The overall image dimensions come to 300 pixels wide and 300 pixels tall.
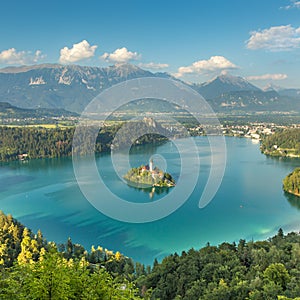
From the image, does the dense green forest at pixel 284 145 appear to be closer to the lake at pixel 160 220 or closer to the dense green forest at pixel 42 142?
the lake at pixel 160 220

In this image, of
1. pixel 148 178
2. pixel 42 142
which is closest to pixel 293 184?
pixel 148 178

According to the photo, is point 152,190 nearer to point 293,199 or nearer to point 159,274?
point 293,199

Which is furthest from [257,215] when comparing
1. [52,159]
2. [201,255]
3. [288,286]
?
[52,159]

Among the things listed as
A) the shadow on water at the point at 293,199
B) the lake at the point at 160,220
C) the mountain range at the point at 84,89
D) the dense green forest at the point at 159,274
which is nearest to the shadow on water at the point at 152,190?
the lake at the point at 160,220

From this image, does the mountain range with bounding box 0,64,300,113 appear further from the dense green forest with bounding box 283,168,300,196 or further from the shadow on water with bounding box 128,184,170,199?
the shadow on water with bounding box 128,184,170,199

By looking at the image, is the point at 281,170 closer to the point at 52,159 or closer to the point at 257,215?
the point at 257,215
